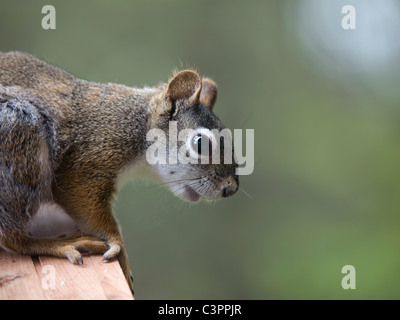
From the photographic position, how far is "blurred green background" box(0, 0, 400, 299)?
419 centimetres

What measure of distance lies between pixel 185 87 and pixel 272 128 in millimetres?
2953

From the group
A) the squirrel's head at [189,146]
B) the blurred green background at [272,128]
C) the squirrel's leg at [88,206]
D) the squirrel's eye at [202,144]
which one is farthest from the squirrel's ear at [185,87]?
the blurred green background at [272,128]

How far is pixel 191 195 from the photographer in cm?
195

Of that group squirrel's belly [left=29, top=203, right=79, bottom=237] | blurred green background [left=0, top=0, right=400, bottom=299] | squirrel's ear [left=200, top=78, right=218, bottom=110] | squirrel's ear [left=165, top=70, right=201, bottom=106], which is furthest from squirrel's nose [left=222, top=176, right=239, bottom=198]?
blurred green background [left=0, top=0, right=400, bottom=299]

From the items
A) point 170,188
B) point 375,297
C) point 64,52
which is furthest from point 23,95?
point 375,297

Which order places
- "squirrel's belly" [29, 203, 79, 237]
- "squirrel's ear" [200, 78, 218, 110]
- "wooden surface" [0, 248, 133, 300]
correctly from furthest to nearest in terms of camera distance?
"squirrel's ear" [200, 78, 218, 110] → "squirrel's belly" [29, 203, 79, 237] → "wooden surface" [0, 248, 133, 300]

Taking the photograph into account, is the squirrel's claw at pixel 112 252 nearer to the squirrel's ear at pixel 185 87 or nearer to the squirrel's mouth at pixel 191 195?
the squirrel's mouth at pixel 191 195

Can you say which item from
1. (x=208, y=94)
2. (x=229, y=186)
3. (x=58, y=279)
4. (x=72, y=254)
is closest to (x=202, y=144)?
(x=229, y=186)

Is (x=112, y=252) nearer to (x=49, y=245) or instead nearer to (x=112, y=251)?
(x=112, y=251)

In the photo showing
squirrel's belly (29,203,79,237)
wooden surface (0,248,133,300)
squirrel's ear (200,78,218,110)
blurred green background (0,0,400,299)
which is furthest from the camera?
blurred green background (0,0,400,299)

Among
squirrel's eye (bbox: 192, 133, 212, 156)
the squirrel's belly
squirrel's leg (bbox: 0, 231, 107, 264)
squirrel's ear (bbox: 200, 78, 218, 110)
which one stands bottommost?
squirrel's leg (bbox: 0, 231, 107, 264)

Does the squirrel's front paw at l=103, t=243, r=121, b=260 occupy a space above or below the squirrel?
below

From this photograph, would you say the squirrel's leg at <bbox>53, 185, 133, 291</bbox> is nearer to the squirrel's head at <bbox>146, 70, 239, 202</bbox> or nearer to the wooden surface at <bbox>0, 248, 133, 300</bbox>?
the wooden surface at <bbox>0, 248, 133, 300</bbox>

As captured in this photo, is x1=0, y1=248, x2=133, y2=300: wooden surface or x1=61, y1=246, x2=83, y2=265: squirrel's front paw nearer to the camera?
x1=0, y1=248, x2=133, y2=300: wooden surface
